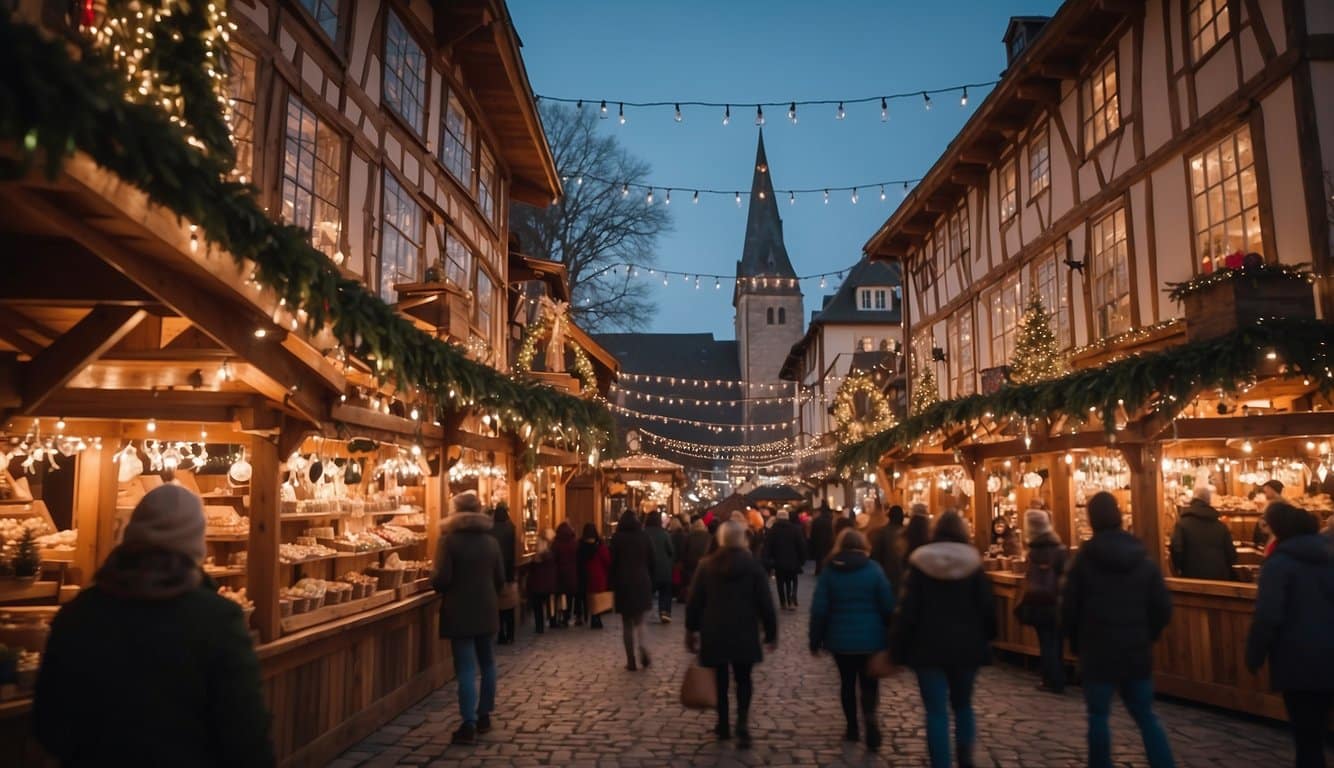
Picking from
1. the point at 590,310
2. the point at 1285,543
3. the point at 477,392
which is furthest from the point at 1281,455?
the point at 590,310

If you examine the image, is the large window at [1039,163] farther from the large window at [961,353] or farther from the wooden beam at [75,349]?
the wooden beam at [75,349]

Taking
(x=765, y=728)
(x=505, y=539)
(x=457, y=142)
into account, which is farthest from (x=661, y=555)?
(x=765, y=728)

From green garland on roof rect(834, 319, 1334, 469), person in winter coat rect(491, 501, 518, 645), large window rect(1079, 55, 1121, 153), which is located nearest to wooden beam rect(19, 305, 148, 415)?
person in winter coat rect(491, 501, 518, 645)

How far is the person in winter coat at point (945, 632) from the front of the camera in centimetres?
611

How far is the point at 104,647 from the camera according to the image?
2.89 metres

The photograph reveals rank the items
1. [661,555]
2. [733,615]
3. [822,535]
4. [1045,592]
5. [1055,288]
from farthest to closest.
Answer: [822,535], [1055,288], [661,555], [1045,592], [733,615]

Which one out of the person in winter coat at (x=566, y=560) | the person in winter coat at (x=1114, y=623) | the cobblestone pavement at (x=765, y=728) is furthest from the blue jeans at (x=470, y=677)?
the person in winter coat at (x=566, y=560)

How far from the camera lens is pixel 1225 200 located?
1195cm

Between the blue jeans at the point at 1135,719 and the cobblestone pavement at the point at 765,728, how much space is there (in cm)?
107

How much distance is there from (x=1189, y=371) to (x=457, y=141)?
1156 cm

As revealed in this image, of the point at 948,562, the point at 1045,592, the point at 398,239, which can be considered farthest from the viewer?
the point at 398,239

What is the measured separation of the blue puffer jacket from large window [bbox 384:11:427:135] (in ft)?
29.0

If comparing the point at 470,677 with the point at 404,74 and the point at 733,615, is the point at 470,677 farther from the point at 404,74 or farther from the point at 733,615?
the point at 404,74

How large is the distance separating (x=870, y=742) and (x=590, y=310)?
1013 inches
